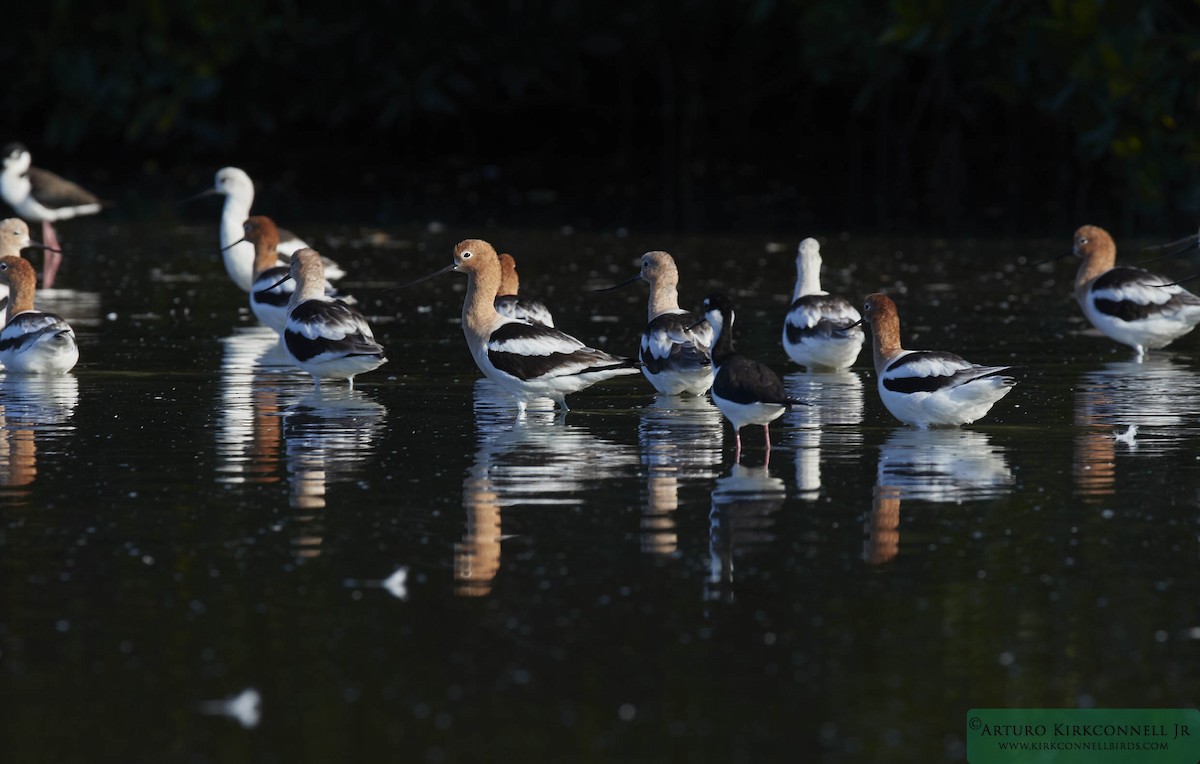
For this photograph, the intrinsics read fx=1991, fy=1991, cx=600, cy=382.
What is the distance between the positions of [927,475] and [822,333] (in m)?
3.90

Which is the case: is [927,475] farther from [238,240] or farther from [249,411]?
[238,240]

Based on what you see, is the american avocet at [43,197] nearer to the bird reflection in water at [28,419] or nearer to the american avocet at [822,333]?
the bird reflection in water at [28,419]

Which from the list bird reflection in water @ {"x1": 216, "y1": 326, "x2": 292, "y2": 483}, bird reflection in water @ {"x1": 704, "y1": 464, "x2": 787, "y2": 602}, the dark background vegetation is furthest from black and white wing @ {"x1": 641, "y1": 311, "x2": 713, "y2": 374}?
the dark background vegetation

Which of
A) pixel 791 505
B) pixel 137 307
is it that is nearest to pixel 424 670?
pixel 791 505

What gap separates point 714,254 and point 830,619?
15677mm

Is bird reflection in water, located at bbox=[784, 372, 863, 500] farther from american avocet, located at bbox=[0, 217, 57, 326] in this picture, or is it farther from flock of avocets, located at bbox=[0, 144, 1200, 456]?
american avocet, located at bbox=[0, 217, 57, 326]

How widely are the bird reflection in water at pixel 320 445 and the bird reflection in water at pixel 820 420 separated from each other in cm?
238

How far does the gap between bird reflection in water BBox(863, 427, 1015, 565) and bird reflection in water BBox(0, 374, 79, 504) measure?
4.11m

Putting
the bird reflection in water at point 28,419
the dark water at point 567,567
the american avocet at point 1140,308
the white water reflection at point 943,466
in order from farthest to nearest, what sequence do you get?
1. the american avocet at point 1140,308
2. the bird reflection in water at point 28,419
3. the white water reflection at point 943,466
4. the dark water at point 567,567

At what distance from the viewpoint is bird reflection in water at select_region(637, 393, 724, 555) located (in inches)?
357

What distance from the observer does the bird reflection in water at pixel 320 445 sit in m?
9.26

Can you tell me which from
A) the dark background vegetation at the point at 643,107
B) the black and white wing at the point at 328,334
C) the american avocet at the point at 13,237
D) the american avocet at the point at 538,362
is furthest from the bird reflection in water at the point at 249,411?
the dark background vegetation at the point at 643,107

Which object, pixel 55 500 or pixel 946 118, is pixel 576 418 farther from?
pixel 946 118

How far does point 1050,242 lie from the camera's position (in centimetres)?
2408
